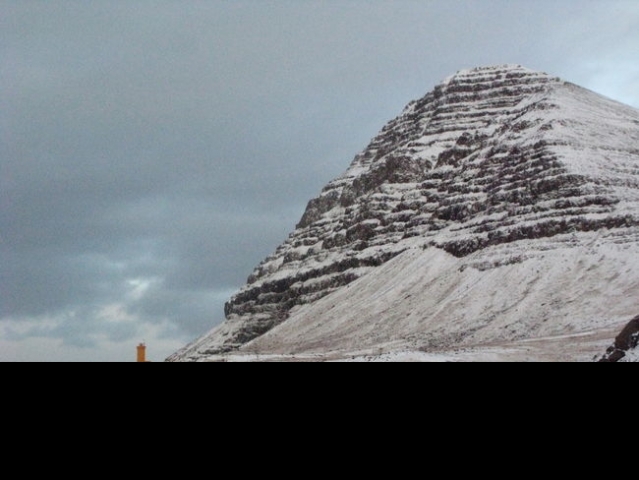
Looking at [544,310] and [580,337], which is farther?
[544,310]

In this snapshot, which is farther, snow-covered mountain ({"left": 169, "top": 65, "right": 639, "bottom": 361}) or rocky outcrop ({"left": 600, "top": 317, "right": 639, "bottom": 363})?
snow-covered mountain ({"left": 169, "top": 65, "right": 639, "bottom": 361})

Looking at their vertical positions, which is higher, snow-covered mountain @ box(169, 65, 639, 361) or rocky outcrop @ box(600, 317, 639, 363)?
snow-covered mountain @ box(169, 65, 639, 361)

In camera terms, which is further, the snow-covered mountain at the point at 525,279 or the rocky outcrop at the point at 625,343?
the snow-covered mountain at the point at 525,279

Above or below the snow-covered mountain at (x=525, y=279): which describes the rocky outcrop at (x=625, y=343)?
below

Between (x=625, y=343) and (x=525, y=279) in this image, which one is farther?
(x=525, y=279)

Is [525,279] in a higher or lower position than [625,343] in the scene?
higher
